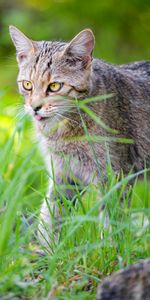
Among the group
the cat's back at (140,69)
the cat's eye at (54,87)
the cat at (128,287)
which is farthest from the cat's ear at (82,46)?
the cat at (128,287)

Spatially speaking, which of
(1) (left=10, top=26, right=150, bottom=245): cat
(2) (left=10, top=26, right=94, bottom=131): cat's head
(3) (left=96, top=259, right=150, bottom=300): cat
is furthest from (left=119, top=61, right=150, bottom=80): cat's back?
(3) (left=96, top=259, right=150, bottom=300): cat

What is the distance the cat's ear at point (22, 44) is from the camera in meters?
5.05

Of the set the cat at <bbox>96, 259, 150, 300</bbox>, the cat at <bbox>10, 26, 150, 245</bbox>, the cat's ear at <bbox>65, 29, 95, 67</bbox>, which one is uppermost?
the cat's ear at <bbox>65, 29, 95, 67</bbox>

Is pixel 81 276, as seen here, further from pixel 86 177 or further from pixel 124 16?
pixel 124 16

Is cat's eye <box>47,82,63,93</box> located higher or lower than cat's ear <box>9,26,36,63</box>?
lower

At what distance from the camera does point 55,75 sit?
4.82 metres

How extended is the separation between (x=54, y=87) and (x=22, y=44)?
53 cm

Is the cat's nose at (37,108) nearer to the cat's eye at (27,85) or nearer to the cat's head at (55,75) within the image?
the cat's head at (55,75)

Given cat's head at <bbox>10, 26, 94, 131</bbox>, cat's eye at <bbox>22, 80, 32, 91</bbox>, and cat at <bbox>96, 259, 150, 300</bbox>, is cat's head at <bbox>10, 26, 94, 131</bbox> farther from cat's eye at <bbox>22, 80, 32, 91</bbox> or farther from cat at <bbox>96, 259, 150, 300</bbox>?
cat at <bbox>96, 259, 150, 300</bbox>

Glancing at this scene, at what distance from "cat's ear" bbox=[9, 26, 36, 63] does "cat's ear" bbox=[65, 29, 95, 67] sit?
306mm

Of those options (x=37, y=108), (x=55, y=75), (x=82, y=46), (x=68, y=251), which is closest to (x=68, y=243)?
(x=68, y=251)

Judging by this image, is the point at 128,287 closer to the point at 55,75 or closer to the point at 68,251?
the point at 68,251

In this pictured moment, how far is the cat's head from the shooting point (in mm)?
4645

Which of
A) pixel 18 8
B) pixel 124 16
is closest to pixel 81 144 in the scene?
pixel 124 16
